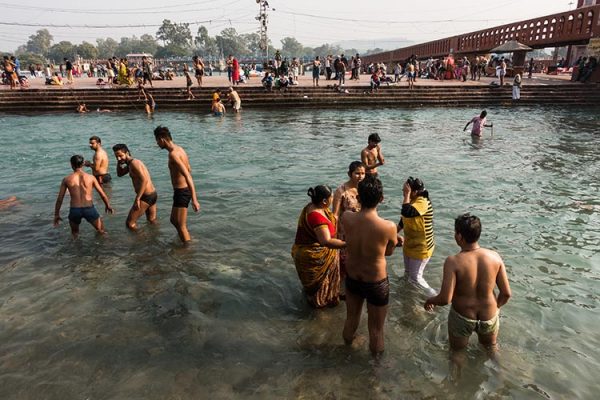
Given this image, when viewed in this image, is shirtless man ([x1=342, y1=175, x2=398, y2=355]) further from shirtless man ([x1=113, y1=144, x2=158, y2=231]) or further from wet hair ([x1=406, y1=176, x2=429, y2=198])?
shirtless man ([x1=113, y1=144, x2=158, y2=231])

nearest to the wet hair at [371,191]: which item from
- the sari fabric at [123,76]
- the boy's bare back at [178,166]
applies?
the boy's bare back at [178,166]

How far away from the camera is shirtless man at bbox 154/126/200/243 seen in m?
5.79

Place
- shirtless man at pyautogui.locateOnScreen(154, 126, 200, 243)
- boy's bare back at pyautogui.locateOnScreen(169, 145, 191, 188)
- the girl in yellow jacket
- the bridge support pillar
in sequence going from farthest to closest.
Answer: the bridge support pillar → boy's bare back at pyautogui.locateOnScreen(169, 145, 191, 188) → shirtless man at pyautogui.locateOnScreen(154, 126, 200, 243) → the girl in yellow jacket

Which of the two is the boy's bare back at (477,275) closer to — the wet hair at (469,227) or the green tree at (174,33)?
the wet hair at (469,227)

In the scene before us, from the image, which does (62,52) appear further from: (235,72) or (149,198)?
(149,198)

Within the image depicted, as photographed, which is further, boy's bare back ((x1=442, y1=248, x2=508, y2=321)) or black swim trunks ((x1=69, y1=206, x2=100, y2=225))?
black swim trunks ((x1=69, y1=206, x2=100, y2=225))

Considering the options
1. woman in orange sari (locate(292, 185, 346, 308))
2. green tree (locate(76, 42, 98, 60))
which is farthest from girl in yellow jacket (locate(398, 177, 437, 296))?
green tree (locate(76, 42, 98, 60))

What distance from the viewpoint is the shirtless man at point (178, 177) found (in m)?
5.79

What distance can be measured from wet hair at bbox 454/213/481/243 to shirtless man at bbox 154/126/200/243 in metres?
3.88

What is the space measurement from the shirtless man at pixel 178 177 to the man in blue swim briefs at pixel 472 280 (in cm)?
383

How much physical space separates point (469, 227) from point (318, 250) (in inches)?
63.2

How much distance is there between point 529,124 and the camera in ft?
58.5

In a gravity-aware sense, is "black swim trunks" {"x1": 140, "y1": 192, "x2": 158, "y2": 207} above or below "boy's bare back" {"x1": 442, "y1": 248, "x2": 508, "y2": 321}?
below

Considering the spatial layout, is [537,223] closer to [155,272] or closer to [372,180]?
[372,180]
